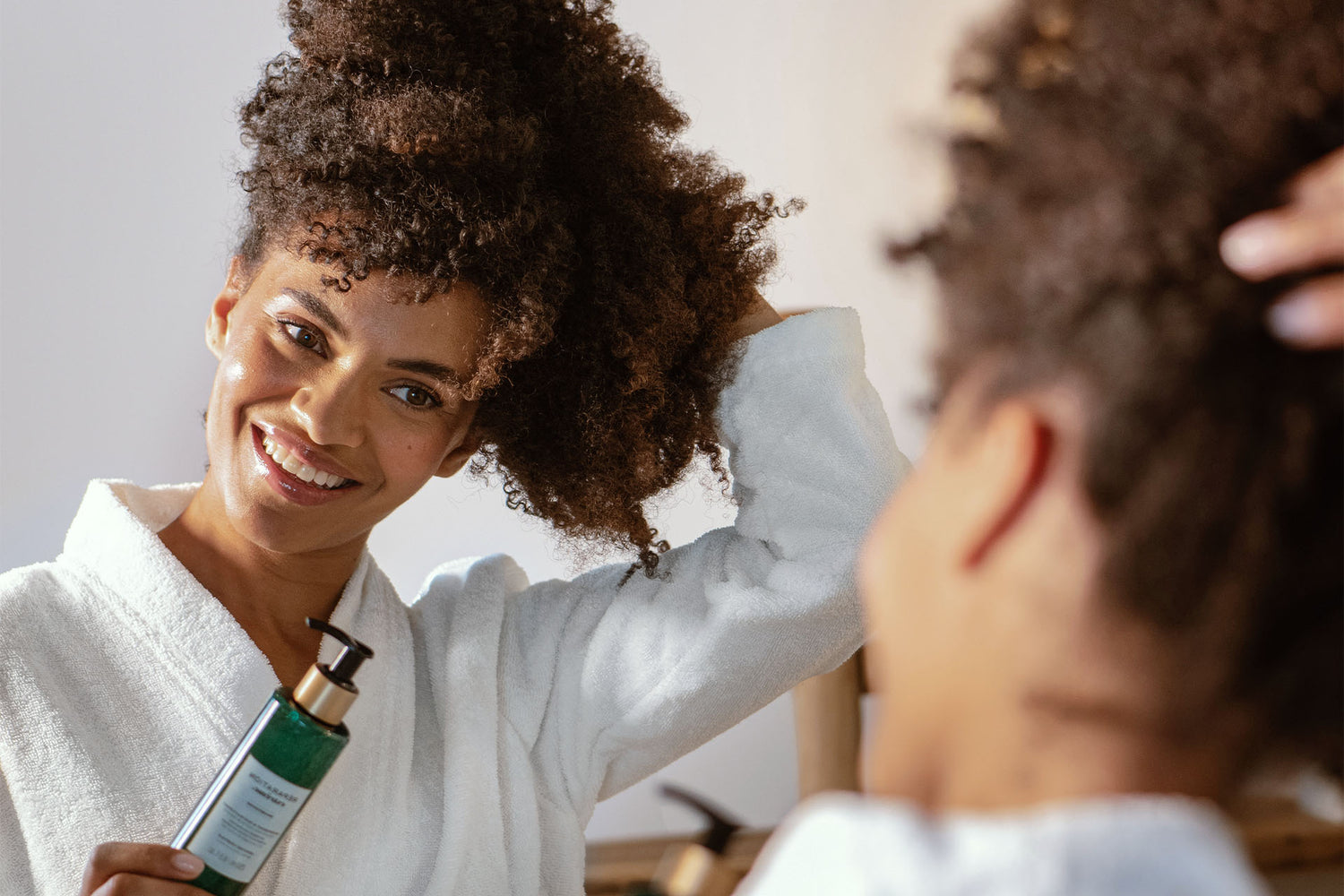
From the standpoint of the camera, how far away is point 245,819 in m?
0.71

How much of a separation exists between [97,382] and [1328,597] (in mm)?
1059

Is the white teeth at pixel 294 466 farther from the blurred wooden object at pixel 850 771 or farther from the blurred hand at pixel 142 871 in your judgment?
the blurred wooden object at pixel 850 771

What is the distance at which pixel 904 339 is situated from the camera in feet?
3.99

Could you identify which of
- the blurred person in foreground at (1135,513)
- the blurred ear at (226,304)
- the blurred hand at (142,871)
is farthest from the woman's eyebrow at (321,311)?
the blurred person in foreground at (1135,513)

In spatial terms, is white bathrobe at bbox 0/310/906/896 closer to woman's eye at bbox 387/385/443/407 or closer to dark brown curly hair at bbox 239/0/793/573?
dark brown curly hair at bbox 239/0/793/573

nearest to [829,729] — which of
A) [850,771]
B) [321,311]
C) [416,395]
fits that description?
[850,771]

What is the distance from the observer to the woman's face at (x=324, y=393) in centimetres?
89

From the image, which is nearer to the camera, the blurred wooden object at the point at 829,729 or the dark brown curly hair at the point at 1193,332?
the dark brown curly hair at the point at 1193,332

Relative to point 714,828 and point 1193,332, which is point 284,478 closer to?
point 714,828

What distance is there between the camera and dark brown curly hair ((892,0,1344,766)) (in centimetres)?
36

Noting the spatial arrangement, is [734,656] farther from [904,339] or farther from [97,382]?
[97,382]

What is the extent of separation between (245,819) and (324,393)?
12.6 inches

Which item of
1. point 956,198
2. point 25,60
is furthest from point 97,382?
point 956,198

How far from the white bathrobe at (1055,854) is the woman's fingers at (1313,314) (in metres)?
0.15
